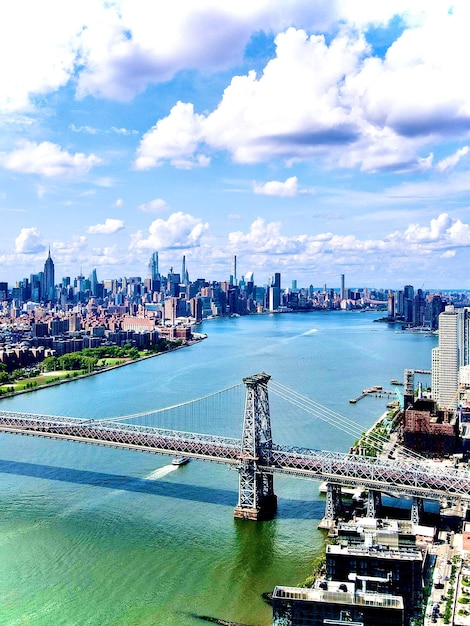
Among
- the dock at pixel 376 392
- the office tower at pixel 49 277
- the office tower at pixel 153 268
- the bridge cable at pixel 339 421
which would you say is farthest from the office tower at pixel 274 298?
the bridge cable at pixel 339 421

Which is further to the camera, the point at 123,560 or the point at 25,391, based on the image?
the point at 25,391

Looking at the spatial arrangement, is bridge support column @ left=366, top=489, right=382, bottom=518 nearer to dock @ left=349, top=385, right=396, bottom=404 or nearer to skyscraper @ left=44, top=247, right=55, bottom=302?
dock @ left=349, top=385, right=396, bottom=404

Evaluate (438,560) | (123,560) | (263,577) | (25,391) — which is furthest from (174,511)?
(25,391)

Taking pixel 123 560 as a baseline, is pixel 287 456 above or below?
above

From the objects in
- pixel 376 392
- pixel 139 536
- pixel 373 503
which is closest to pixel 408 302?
pixel 376 392

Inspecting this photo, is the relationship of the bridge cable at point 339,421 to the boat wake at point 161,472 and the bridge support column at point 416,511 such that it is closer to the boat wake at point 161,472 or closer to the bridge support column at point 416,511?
the bridge support column at point 416,511

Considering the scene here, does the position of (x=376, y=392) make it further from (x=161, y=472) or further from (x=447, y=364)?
(x=161, y=472)

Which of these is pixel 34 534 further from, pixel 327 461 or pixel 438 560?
pixel 438 560

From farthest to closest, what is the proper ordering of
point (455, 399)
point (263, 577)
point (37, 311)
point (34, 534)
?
point (37, 311) → point (455, 399) → point (34, 534) → point (263, 577)
